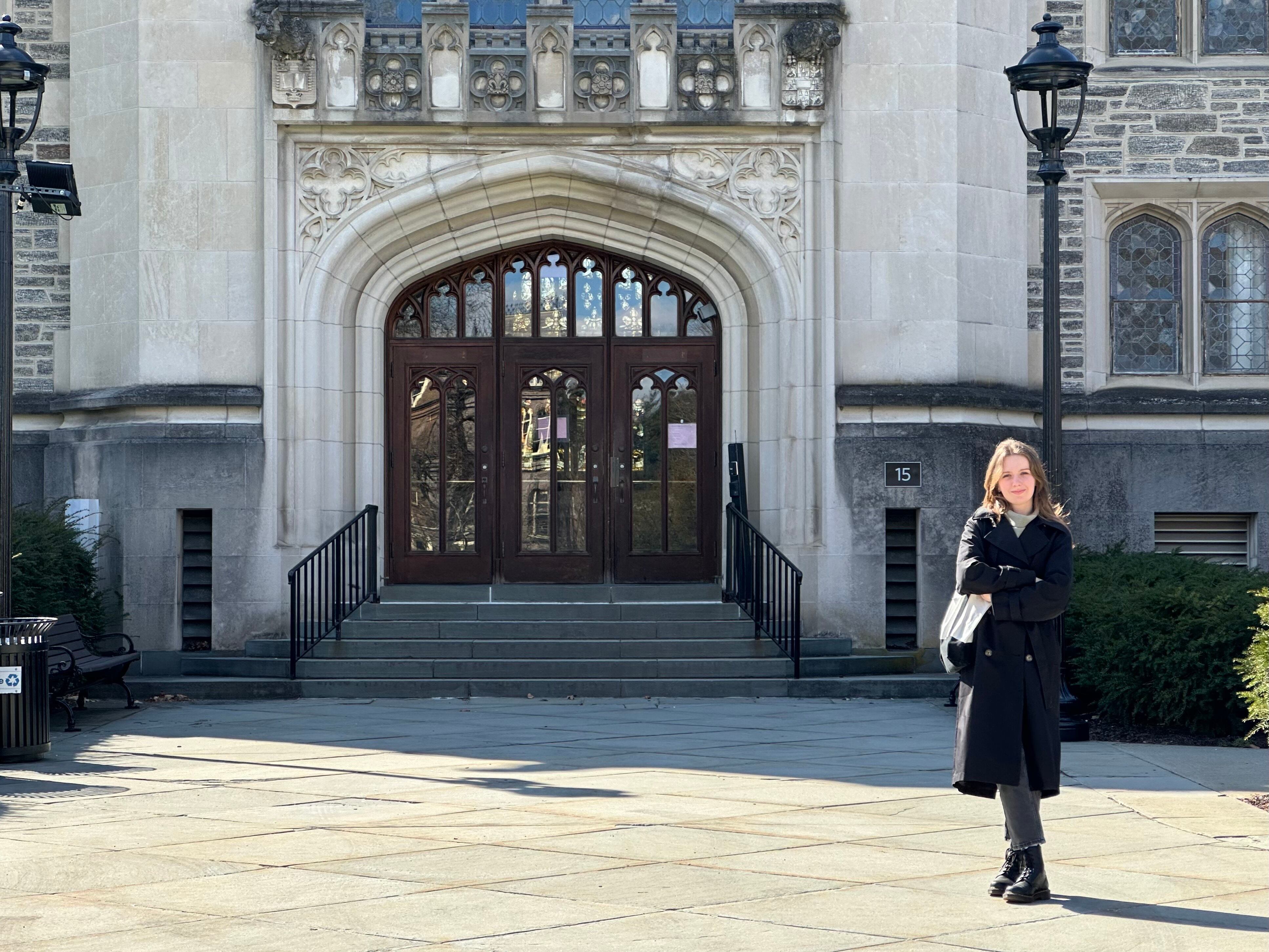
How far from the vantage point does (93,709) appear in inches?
510

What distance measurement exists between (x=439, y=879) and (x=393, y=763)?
344cm

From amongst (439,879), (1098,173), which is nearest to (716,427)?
(1098,173)

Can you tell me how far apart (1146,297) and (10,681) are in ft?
37.4

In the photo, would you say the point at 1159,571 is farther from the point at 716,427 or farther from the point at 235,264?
the point at 235,264

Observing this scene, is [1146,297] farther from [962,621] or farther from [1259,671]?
[962,621]

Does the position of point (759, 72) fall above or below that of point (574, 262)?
above

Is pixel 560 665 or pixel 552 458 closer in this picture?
pixel 560 665

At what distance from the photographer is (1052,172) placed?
11.6 metres

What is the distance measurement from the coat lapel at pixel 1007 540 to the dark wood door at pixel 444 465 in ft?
33.8

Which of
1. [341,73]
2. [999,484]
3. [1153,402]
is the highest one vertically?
[341,73]

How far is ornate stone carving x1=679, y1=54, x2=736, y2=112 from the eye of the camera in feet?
50.1

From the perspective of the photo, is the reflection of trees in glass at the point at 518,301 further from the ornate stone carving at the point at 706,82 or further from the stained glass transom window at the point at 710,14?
the stained glass transom window at the point at 710,14

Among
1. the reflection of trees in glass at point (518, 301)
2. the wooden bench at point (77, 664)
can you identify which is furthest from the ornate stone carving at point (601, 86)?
the wooden bench at point (77, 664)

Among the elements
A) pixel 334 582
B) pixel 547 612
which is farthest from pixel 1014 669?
pixel 334 582
